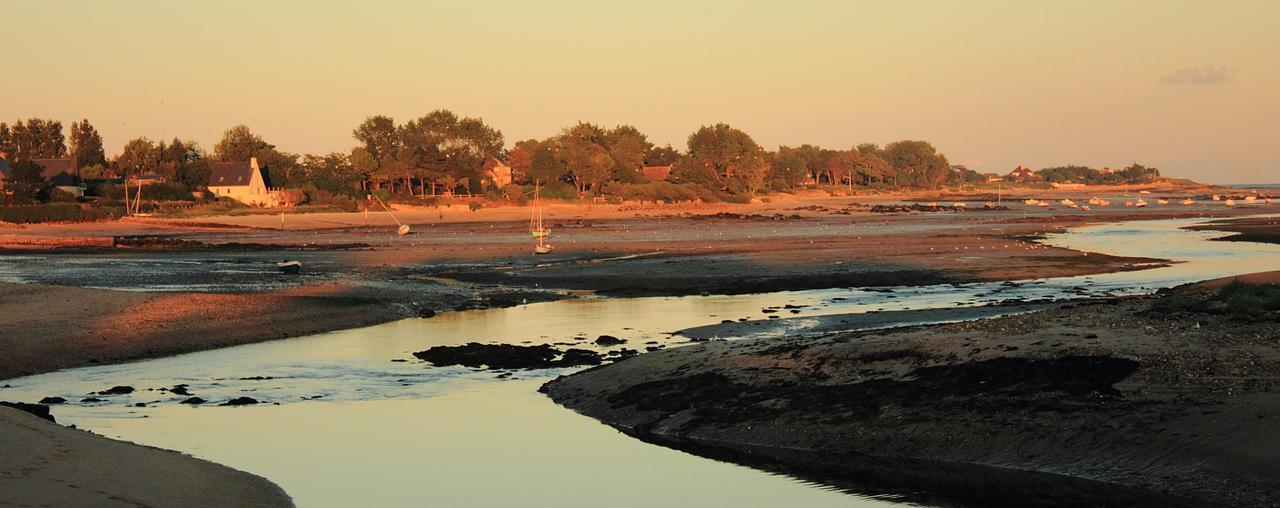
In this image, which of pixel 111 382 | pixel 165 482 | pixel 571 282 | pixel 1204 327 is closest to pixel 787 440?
pixel 1204 327

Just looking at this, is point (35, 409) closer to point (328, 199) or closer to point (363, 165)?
point (328, 199)

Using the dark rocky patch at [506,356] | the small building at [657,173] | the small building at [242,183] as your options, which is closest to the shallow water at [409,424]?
the dark rocky patch at [506,356]

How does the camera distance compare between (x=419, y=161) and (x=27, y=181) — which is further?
(x=419, y=161)

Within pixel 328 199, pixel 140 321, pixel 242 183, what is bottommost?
pixel 140 321

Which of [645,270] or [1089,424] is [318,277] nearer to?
[645,270]

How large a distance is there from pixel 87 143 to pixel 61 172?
166 feet

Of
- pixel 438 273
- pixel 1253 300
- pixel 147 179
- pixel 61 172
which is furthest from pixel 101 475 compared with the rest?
pixel 147 179

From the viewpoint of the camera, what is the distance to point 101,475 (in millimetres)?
14070

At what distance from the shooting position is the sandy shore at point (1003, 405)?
14.9 metres

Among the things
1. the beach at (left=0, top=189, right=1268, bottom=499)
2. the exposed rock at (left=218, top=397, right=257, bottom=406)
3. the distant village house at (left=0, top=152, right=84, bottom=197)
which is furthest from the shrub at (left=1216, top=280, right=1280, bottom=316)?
the distant village house at (left=0, top=152, right=84, bottom=197)

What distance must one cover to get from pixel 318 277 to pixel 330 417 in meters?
30.6

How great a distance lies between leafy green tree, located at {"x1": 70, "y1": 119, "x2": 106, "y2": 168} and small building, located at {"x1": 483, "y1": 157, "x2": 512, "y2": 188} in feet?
172

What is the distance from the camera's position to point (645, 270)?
54125 mm

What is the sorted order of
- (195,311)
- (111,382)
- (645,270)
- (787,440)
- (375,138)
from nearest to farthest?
(787,440), (111,382), (195,311), (645,270), (375,138)
